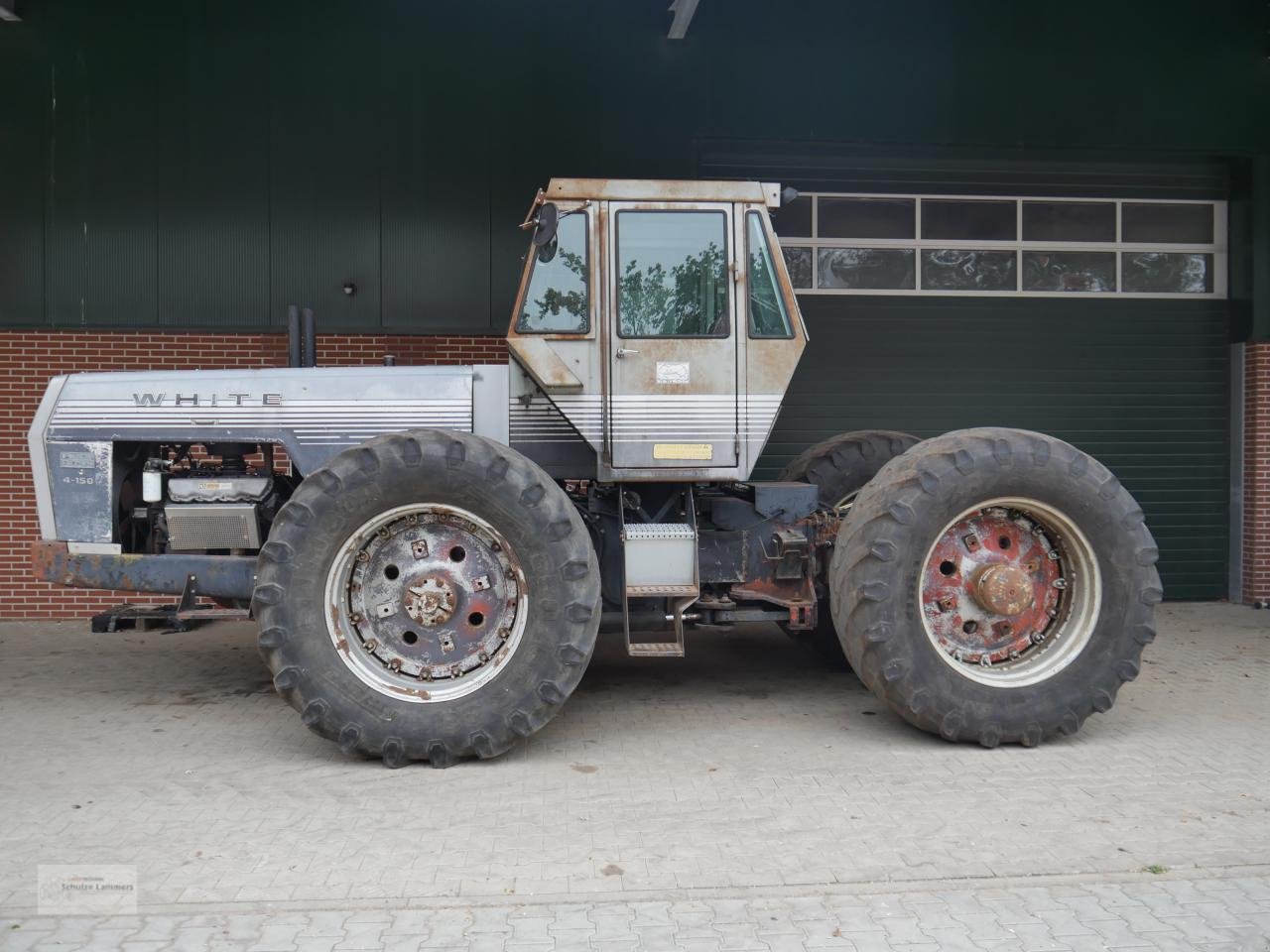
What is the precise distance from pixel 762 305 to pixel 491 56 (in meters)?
5.45

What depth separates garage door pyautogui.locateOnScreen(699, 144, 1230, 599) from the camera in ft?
35.1

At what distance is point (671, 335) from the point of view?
5977 mm

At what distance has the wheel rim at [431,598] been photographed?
18.1 feet

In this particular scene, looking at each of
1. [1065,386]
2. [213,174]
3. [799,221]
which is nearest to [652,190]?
[799,221]

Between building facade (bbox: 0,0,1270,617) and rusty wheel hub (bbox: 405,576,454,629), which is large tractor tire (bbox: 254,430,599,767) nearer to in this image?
rusty wheel hub (bbox: 405,576,454,629)

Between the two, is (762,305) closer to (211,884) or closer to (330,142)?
(211,884)

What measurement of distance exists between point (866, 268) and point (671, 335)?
546 cm

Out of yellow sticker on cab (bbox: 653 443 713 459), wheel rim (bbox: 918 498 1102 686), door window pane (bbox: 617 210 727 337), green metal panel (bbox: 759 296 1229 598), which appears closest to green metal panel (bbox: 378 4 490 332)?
green metal panel (bbox: 759 296 1229 598)

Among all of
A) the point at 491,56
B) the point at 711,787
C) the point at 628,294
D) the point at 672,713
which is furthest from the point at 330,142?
the point at 711,787

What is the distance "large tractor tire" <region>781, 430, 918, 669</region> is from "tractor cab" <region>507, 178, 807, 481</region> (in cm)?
159

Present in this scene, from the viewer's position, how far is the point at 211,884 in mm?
4043

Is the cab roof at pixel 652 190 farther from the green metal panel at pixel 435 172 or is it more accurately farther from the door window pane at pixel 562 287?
the green metal panel at pixel 435 172

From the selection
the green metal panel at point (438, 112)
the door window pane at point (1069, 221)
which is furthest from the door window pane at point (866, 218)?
the door window pane at point (1069, 221)

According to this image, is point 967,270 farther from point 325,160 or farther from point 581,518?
point 581,518
